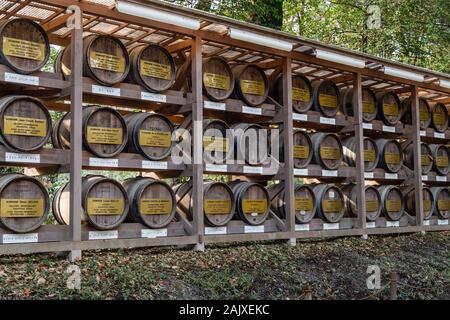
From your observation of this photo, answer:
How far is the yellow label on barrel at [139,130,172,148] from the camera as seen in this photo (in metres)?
7.85

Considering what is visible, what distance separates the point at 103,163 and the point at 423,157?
6.80 meters

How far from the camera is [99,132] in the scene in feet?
24.3

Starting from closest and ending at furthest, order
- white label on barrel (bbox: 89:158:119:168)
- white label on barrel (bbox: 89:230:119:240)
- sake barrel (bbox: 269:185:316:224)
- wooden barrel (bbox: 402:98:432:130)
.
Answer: white label on barrel (bbox: 89:230:119:240) → white label on barrel (bbox: 89:158:119:168) → sake barrel (bbox: 269:185:316:224) → wooden barrel (bbox: 402:98:432:130)

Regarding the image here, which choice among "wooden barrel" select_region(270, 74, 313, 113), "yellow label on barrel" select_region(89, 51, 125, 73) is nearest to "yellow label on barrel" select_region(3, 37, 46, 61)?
"yellow label on barrel" select_region(89, 51, 125, 73)

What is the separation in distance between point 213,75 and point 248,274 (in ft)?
9.78

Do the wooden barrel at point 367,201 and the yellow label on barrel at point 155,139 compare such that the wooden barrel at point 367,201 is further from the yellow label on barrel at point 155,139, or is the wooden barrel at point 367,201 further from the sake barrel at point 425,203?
the yellow label on barrel at point 155,139

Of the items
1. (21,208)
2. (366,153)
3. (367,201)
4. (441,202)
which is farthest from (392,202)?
(21,208)

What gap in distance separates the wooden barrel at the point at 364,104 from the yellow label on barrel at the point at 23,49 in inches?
215

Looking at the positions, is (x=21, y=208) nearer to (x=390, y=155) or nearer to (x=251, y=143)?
(x=251, y=143)

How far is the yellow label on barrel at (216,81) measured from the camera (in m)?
8.59

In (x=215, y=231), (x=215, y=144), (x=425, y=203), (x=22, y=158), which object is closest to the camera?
(x=22, y=158)

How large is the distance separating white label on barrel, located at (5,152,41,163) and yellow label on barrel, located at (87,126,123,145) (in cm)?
68

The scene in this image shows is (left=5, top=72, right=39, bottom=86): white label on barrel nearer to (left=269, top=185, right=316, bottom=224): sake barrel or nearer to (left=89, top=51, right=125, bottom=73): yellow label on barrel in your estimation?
(left=89, top=51, right=125, bottom=73): yellow label on barrel

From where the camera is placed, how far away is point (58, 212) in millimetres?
7551
